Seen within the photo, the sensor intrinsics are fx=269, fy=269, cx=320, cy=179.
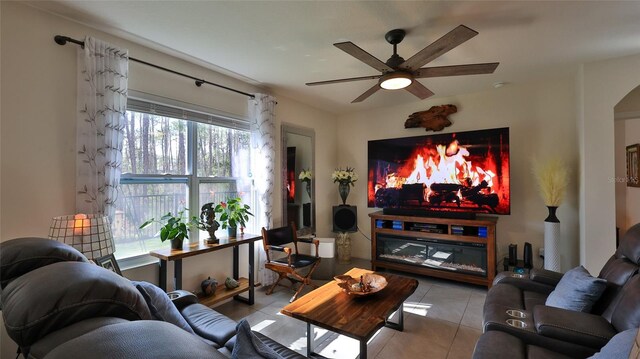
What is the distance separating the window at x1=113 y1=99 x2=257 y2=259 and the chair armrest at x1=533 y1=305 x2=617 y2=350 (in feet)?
9.55

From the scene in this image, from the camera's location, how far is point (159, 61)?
2537mm

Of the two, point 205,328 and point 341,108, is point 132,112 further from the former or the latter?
point 341,108

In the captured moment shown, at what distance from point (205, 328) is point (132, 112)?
199 cm

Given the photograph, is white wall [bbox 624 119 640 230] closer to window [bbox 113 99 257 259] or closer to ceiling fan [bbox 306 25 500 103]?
ceiling fan [bbox 306 25 500 103]

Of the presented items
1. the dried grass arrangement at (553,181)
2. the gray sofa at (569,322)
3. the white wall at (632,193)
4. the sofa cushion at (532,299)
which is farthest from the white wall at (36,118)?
the white wall at (632,193)

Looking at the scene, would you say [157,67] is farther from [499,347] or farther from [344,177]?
[499,347]

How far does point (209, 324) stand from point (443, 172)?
3322 millimetres

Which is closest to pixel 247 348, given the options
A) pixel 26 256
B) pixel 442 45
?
pixel 26 256

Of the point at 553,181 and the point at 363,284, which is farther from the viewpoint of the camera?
the point at 553,181

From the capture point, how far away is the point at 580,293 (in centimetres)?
165

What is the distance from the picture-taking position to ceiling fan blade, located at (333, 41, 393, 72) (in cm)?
177

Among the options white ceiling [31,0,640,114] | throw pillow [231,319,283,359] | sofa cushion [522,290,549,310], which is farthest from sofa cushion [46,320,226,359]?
sofa cushion [522,290,549,310]

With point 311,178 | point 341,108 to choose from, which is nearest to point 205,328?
point 311,178

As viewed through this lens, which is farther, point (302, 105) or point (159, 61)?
point (302, 105)
